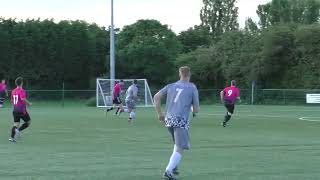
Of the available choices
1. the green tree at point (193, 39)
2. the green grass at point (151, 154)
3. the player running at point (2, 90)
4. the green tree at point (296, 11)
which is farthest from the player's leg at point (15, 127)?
the green tree at point (296, 11)

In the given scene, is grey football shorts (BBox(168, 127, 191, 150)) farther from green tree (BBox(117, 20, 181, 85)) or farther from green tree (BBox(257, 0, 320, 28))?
green tree (BBox(257, 0, 320, 28))

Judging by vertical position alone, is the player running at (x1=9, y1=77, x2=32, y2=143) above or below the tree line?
below

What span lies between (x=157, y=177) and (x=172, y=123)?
3.25ft

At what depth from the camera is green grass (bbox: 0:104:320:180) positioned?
1125cm

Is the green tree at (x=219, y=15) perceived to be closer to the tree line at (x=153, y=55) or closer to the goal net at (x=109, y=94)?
the tree line at (x=153, y=55)

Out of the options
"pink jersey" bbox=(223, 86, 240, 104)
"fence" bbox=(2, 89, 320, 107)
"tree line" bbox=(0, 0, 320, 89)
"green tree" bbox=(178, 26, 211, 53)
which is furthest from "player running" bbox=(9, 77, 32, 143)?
"green tree" bbox=(178, 26, 211, 53)

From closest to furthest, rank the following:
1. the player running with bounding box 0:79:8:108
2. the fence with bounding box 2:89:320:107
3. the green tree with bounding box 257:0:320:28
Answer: the player running with bounding box 0:79:8:108
the fence with bounding box 2:89:320:107
the green tree with bounding box 257:0:320:28

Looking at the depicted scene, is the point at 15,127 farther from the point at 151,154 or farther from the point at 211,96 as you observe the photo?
the point at 211,96

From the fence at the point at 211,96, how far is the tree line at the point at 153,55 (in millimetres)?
3115

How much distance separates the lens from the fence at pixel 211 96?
50.5 metres

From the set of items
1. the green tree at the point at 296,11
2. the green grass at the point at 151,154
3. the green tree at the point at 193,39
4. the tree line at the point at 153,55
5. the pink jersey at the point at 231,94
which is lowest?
the green grass at the point at 151,154

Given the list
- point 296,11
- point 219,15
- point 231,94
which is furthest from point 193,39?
point 231,94

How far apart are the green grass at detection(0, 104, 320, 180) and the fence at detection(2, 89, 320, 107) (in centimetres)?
2759

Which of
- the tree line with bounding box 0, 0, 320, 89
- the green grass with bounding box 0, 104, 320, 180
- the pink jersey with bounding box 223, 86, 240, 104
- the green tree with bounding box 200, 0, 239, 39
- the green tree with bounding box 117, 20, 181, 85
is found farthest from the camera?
the green tree with bounding box 200, 0, 239, 39
